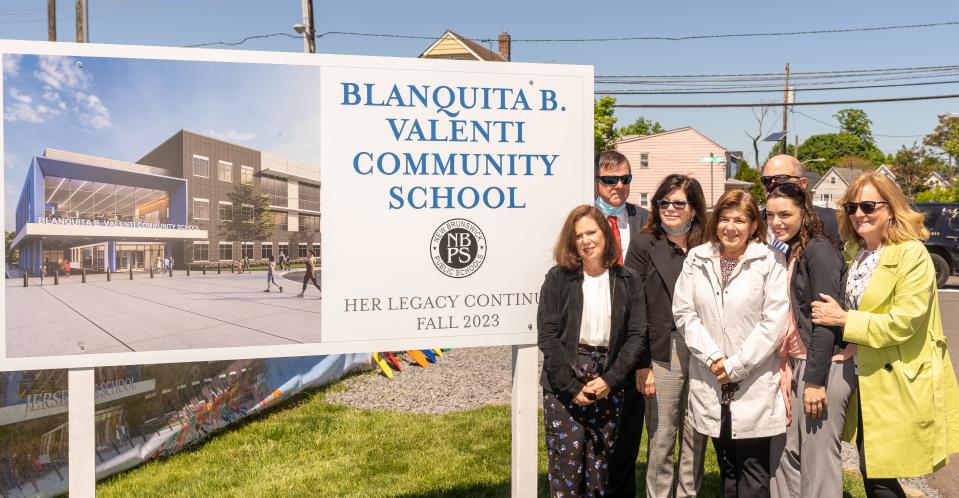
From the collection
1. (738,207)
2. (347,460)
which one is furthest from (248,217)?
(347,460)

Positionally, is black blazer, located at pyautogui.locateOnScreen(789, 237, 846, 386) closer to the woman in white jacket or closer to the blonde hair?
the woman in white jacket

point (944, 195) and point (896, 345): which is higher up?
point (944, 195)

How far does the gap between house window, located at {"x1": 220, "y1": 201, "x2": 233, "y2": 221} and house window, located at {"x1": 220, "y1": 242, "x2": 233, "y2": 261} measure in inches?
4.6

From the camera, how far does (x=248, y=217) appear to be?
130 inches

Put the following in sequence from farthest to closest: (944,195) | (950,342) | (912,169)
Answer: (912,169) → (944,195) → (950,342)

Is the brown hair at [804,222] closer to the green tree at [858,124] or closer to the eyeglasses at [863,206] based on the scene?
the eyeglasses at [863,206]

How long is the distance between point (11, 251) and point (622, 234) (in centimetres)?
288

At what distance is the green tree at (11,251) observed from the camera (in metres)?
2.93

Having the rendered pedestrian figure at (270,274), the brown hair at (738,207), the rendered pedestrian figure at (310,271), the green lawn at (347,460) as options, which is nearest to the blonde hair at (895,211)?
the brown hair at (738,207)

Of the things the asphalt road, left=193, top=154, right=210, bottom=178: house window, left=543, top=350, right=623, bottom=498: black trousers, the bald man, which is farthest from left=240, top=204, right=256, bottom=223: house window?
the asphalt road

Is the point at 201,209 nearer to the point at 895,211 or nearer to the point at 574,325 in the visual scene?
the point at 574,325

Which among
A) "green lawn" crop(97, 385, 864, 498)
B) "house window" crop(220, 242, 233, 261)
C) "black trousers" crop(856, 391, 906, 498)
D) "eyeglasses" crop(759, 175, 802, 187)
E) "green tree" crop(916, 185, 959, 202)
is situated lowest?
"green lawn" crop(97, 385, 864, 498)

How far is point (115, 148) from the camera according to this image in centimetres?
A: 305

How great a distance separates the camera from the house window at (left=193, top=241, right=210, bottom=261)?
128 inches
